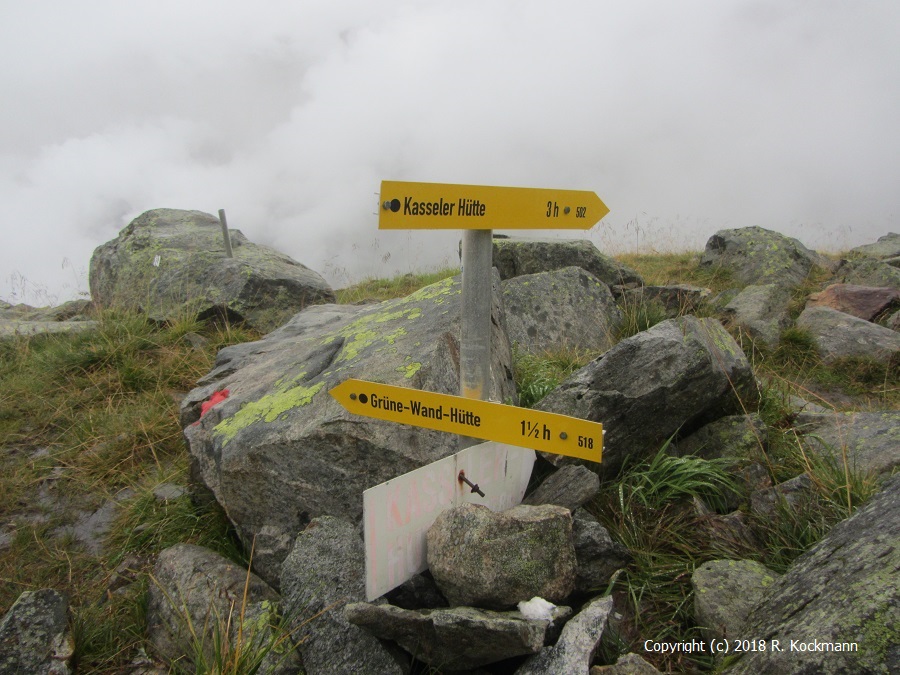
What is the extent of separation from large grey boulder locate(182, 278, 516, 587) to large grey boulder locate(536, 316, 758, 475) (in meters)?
0.63

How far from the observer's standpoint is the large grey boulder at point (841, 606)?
2295 millimetres

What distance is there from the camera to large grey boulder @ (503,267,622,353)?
7.51 m

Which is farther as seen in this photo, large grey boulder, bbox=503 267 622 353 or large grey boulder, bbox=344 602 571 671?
large grey boulder, bbox=503 267 622 353

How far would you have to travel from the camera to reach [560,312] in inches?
308

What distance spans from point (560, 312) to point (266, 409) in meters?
4.28

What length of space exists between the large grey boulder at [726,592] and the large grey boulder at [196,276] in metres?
7.08

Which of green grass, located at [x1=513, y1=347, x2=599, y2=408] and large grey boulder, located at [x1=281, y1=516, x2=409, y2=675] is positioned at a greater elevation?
green grass, located at [x1=513, y1=347, x2=599, y2=408]

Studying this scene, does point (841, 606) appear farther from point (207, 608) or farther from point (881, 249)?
point (881, 249)

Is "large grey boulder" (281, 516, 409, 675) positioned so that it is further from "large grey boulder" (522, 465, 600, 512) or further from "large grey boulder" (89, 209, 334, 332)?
"large grey boulder" (89, 209, 334, 332)

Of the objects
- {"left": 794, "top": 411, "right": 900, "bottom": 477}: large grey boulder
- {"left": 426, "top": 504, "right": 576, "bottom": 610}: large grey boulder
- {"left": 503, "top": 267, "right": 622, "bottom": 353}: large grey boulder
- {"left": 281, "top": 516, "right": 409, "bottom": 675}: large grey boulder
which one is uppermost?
{"left": 503, "top": 267, "right": 622, "bottom": 353}: large grey boulder

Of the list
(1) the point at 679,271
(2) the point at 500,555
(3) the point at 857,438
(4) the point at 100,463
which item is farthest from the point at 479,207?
(1) the point at 679,271

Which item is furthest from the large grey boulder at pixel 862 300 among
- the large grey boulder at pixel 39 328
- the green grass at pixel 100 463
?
the large grey boulder at pixel 39 328

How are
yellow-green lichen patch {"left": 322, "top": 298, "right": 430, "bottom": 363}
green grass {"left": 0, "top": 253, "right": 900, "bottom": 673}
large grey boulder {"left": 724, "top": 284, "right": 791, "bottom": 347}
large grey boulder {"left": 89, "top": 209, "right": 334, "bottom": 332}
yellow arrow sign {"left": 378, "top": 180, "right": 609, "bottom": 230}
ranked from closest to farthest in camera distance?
1. yellow arrow sign {"left": 378, "top": 180, "right": 609, "bottom": 230}
2. green grass {"left": 0, "top": 253, "right": 900, "bottom": 673}
3. yellow-green lichen patch {"left": 322, "top": 298, "right": 430, "bottom": 363}
4. large grey boulder {"left": 724, "top": 284, "right": 791, "bottom": 347}
5. large grey boulder {"left": 89, "top": 209, "right": 334, "bottom": 332}

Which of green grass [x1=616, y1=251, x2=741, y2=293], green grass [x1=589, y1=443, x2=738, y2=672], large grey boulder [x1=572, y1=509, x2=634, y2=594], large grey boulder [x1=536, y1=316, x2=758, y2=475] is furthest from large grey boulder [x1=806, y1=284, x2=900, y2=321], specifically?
large grey boulder [x1=572, y1=509, x2=634, y2=594]
